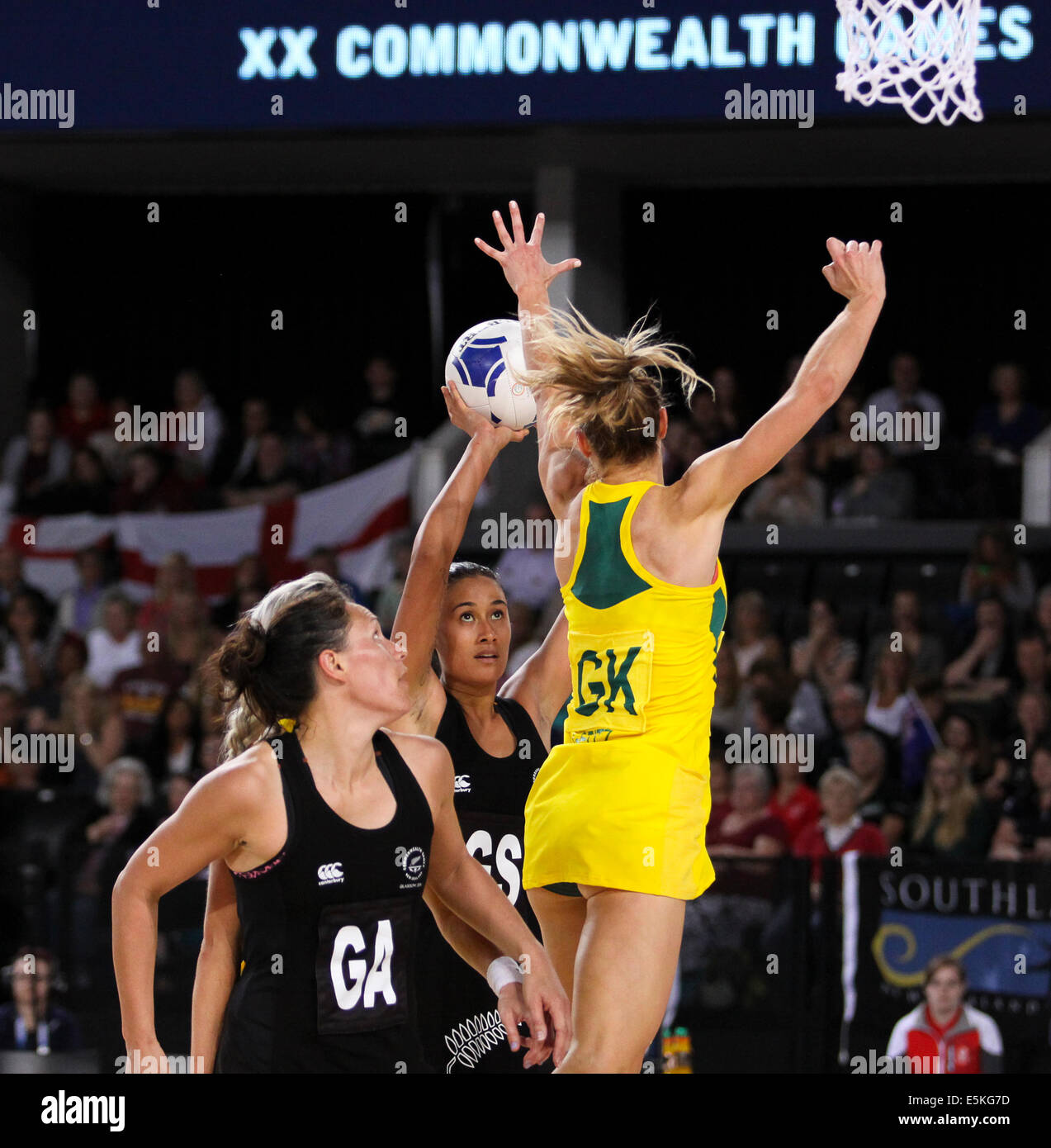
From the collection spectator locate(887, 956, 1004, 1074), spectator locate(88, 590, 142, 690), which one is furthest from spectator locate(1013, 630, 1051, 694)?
spectator locate(88, 590, 142, 690)

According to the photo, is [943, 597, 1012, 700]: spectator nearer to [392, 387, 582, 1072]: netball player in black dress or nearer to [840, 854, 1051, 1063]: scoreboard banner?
[840, 854, 1051, 1063]: scoreboard banner

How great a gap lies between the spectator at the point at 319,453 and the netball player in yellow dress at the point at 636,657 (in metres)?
7.86

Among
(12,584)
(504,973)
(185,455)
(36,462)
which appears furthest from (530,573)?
(504,973)

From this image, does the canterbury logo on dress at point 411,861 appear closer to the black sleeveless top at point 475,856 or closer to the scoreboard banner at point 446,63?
the black sleeveless top at point 475,856

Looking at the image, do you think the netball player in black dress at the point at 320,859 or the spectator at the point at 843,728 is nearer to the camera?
the netball player in black dress at the point at 320,859

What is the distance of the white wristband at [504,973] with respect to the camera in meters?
3.89

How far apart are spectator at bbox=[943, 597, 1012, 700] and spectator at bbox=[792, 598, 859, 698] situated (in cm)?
54

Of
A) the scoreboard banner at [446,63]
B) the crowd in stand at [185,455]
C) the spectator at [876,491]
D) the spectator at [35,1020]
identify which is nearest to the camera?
the spectator at [35,1020]

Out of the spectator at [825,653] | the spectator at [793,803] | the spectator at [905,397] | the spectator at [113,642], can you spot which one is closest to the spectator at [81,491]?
the spectator at [113,642]
